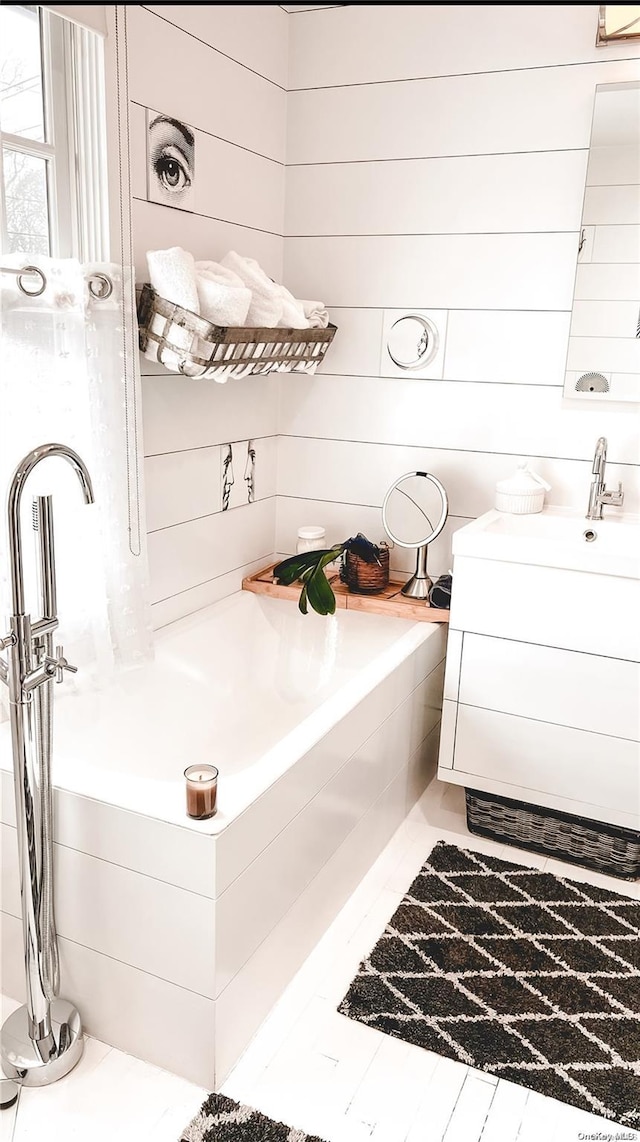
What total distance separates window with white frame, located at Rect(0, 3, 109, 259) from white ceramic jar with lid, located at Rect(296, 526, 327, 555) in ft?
3.90

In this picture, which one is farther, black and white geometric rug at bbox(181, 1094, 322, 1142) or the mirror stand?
the mirror stand

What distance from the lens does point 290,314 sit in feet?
8.05

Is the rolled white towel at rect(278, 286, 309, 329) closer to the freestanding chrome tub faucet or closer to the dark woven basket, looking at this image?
the dark woven basket

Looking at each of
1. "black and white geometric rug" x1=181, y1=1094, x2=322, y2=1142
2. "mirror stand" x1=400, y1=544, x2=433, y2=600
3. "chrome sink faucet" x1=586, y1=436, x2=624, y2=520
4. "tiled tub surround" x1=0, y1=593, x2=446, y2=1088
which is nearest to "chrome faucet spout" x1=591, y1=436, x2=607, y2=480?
"chrome sink faucet" x1=586, y1=436, x2=624, y2=520

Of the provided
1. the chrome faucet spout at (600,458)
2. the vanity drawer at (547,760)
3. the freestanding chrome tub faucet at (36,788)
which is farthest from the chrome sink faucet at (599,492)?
Result: the freestanding chrome tub faucet at (36,788)

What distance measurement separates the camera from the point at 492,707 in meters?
2.41

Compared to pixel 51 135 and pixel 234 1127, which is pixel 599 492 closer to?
pixel 51 135

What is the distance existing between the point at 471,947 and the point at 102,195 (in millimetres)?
1949

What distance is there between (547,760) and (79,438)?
1463mm

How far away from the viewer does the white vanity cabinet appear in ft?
7.22

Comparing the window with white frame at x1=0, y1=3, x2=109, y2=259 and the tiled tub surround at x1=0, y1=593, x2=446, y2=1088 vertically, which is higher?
the window with white frame at x1=0, y1=3, x2=109, y2=259

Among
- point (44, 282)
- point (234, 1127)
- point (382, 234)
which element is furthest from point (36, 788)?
point (382, 234)

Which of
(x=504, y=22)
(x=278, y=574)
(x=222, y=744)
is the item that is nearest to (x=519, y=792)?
(x=222, y=744)

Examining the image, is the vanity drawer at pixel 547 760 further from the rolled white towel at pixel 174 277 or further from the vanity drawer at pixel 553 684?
the rolled white towel at pixel 174 277
